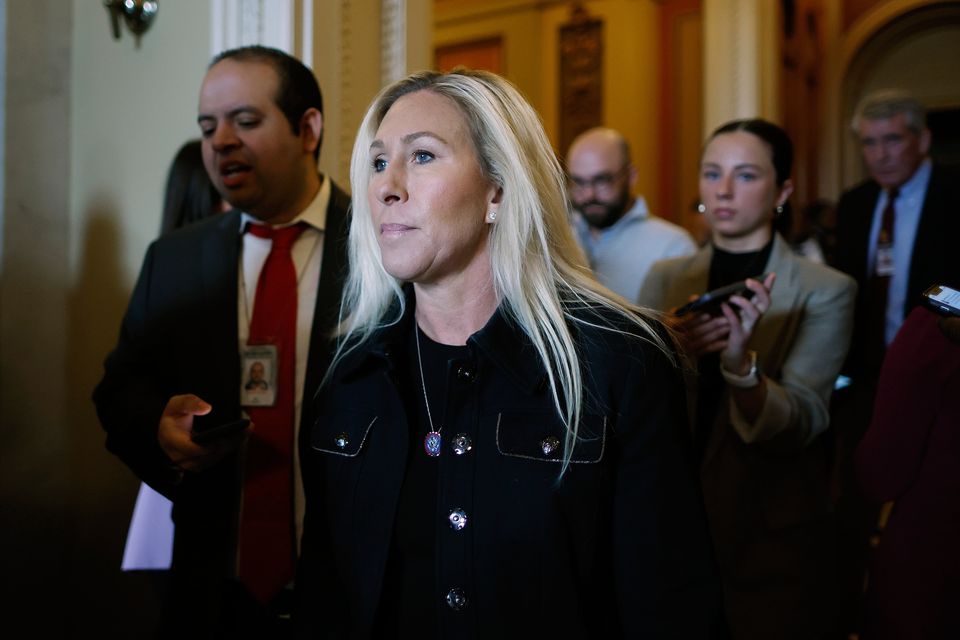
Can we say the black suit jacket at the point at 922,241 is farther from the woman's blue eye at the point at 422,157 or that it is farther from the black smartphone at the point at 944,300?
the woman's blue eye at the point at 422,157

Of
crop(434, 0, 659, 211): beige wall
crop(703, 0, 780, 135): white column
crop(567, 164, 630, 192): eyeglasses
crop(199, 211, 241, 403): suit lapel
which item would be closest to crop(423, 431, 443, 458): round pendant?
crop(199, 211, 241, 403): suit lapel

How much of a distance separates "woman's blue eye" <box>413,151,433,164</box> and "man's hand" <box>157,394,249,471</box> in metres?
0.64

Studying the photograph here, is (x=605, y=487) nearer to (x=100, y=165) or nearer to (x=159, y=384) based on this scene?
(x=159, y=384)

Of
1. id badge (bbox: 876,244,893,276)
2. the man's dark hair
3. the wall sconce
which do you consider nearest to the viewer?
the man's dark hair

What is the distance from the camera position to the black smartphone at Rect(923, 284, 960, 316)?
136 cm

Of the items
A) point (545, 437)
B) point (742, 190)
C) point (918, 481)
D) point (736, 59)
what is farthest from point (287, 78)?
point (736, 59)

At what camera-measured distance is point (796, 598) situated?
7.34 feet

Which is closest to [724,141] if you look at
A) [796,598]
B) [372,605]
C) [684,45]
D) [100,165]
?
[796,598]

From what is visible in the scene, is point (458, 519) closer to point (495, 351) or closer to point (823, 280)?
point (495, 351)

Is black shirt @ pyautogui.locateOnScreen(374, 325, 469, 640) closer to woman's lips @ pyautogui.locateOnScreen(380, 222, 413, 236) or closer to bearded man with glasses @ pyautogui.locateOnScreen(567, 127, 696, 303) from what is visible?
woman's lips @ pyautogui.locateOnScreen(380, 222, 413, 236)

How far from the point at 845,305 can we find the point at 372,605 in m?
1.56

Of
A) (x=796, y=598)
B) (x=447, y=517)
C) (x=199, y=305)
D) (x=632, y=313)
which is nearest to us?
(x=447, y=517)

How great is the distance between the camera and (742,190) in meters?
2.37

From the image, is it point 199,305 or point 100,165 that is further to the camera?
point 100,165
